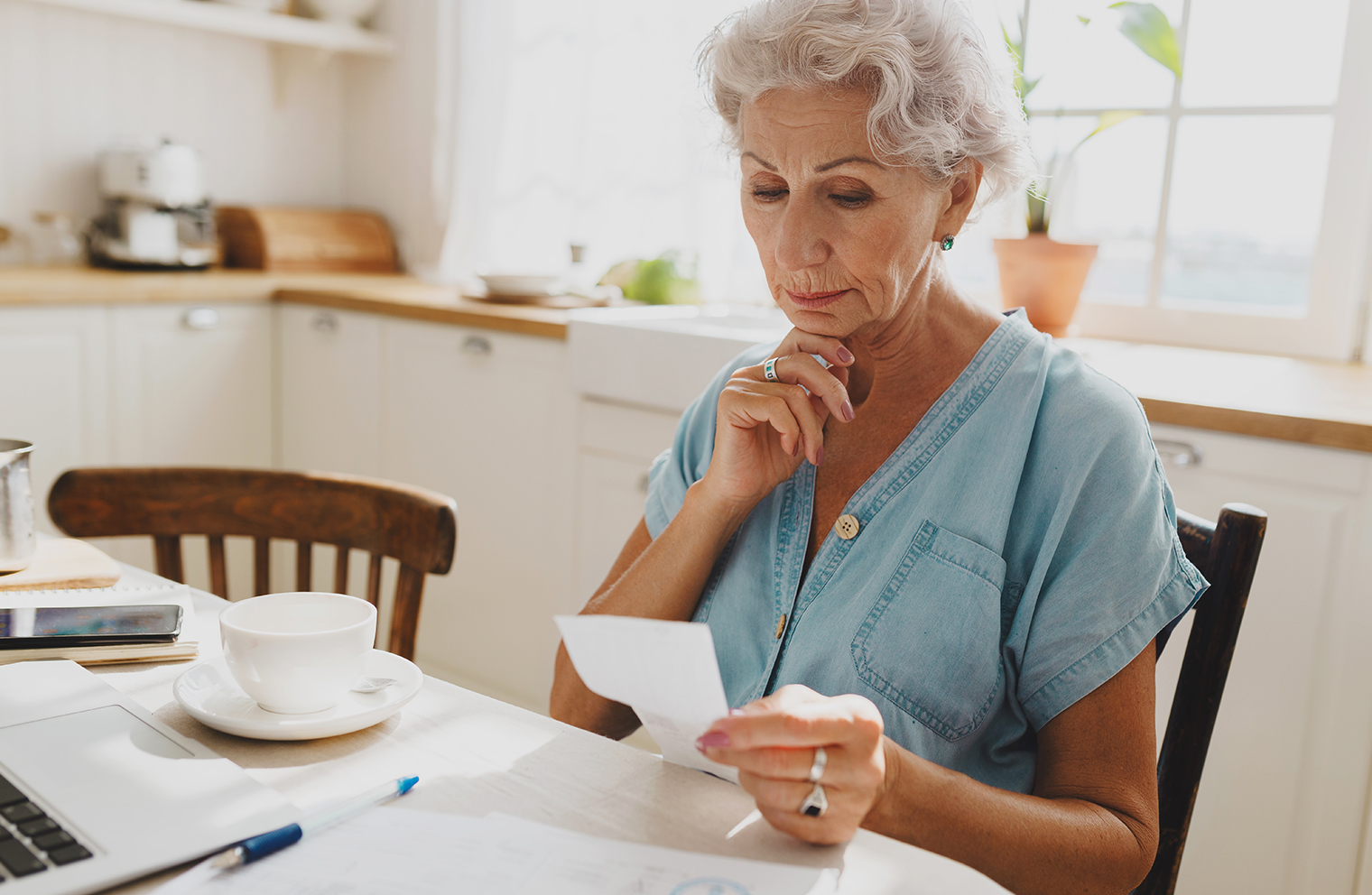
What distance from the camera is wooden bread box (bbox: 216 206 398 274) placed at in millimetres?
3057

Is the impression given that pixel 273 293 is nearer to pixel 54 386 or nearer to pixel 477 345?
pixel 54 386

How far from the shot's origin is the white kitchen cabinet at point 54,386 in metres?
2.34

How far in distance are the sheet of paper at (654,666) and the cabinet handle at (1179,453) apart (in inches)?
43.4

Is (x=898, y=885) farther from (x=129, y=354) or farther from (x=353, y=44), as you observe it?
(x=353, y=44)

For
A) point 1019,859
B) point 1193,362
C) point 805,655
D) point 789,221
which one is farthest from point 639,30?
point 1019,859

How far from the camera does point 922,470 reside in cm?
98

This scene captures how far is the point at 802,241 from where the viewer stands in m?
0.97

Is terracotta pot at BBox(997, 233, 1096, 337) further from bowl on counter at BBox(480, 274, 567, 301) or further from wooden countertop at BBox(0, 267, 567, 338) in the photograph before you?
bowl on counter at BBox(480, 274, 567, 301)

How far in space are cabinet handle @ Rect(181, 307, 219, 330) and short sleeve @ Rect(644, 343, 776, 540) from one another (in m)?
1.83

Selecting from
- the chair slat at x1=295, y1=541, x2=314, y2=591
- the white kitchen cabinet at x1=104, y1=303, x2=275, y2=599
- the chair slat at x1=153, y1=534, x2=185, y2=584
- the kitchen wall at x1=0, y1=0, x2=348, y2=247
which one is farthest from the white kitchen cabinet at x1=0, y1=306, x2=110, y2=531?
the chair slat at x1=295, y1=541, x2=314, y2=591

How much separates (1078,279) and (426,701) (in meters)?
1.61

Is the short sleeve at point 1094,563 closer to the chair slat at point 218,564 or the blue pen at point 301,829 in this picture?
the blue pen at point 301,829

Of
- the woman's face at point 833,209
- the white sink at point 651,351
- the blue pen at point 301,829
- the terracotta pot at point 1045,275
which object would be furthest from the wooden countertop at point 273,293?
the blue pen at point 301,829

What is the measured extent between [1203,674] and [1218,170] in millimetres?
1555
